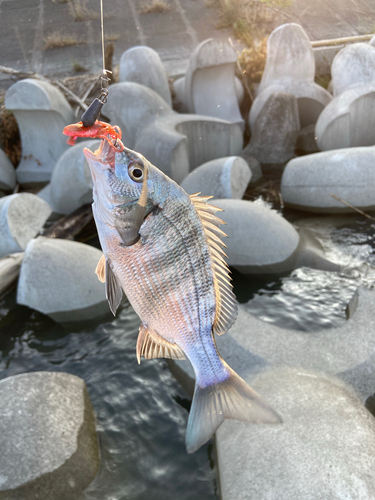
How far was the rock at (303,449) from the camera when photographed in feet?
8.68

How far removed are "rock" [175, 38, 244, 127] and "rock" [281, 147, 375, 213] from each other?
3.70m

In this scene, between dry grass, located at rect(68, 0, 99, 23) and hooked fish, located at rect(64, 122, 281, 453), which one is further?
dry grass, located at rect(68, 0, 99, 23)

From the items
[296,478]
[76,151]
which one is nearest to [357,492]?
[296,478]

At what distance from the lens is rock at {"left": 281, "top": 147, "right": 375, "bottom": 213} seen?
7.16 metres

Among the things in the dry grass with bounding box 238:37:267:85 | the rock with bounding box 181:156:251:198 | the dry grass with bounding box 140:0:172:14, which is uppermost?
the dry grass with bounding box 140:0:172:14

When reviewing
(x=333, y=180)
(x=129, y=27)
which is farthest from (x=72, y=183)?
(x=333, y=180)

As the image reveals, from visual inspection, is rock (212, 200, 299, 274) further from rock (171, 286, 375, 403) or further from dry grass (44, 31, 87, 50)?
dry grass (44, 31, 87, 50)

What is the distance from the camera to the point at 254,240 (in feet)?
19.1

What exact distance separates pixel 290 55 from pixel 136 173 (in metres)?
10.3

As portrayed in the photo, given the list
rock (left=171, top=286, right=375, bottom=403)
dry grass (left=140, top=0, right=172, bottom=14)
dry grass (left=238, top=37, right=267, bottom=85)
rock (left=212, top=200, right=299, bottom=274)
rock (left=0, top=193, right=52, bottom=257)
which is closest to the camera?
rock (left=171, top=286, right=375, bottom=403)

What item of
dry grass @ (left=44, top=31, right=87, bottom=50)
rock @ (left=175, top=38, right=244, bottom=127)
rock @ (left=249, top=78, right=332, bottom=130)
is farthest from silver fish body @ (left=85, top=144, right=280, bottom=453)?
rock @ (left=175, top=38, right=244, bottom=127)

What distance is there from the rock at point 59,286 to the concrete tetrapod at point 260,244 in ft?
6.01

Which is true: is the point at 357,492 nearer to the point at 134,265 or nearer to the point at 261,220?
the point at 134,265

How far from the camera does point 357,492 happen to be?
2584mm
